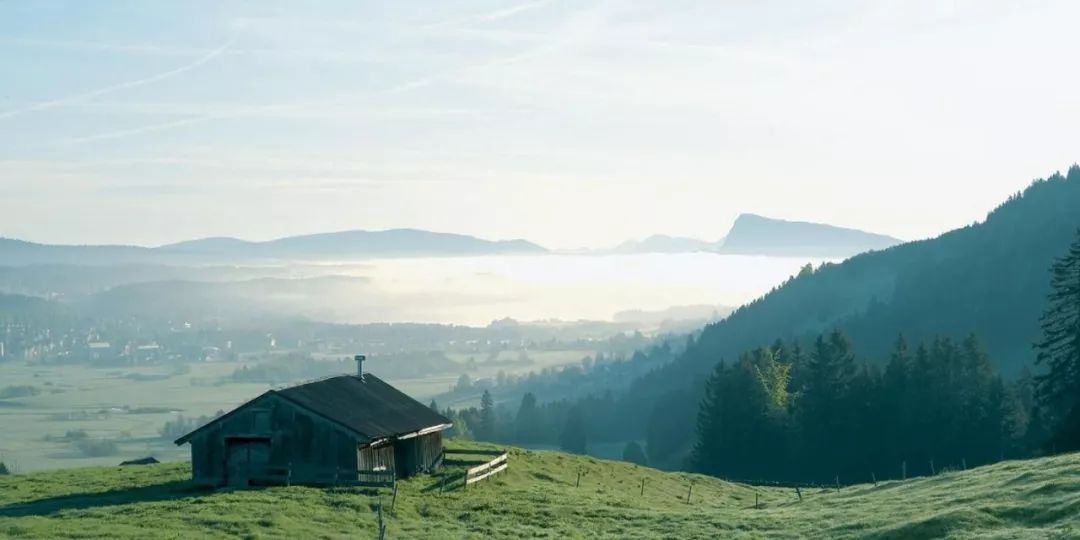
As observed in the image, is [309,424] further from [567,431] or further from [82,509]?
[567,431]

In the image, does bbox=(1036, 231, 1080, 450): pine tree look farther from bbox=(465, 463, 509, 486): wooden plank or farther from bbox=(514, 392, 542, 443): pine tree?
bbox=(514, 392, 542, 443): pine tree

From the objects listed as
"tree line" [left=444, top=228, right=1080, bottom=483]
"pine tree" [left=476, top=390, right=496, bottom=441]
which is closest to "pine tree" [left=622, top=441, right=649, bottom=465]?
"pine tree" [left=476, top=390, right=496, bottom=441]

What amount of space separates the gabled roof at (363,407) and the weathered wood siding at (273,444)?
50 cm

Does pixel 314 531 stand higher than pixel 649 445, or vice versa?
pixel 314 531

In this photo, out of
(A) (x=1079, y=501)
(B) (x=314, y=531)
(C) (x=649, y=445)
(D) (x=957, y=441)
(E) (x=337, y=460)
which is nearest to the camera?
(A) (x=1079, y=501)

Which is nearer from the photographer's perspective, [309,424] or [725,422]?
[309,424]

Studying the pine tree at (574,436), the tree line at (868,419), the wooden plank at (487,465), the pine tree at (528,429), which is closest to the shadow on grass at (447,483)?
the wooden plank at (487,465)

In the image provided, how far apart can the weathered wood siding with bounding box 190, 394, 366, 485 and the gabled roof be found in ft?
1.63

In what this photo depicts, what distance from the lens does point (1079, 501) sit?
114 ft

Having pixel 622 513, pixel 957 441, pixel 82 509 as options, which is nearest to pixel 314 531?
pixel 82 509

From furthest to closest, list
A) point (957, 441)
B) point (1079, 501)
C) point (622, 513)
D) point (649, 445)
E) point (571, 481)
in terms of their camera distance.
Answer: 1. point (649, 445)
2. point (957, 441)
3. point (571, 481)
4. point (622, 513)
5. point (1079, 501)

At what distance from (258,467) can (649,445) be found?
12660 cm

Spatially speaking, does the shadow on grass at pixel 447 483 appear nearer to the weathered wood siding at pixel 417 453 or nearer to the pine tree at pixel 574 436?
the weathered wood siding at pixel 417 453

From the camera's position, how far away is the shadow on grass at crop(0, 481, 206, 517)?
43.7m
